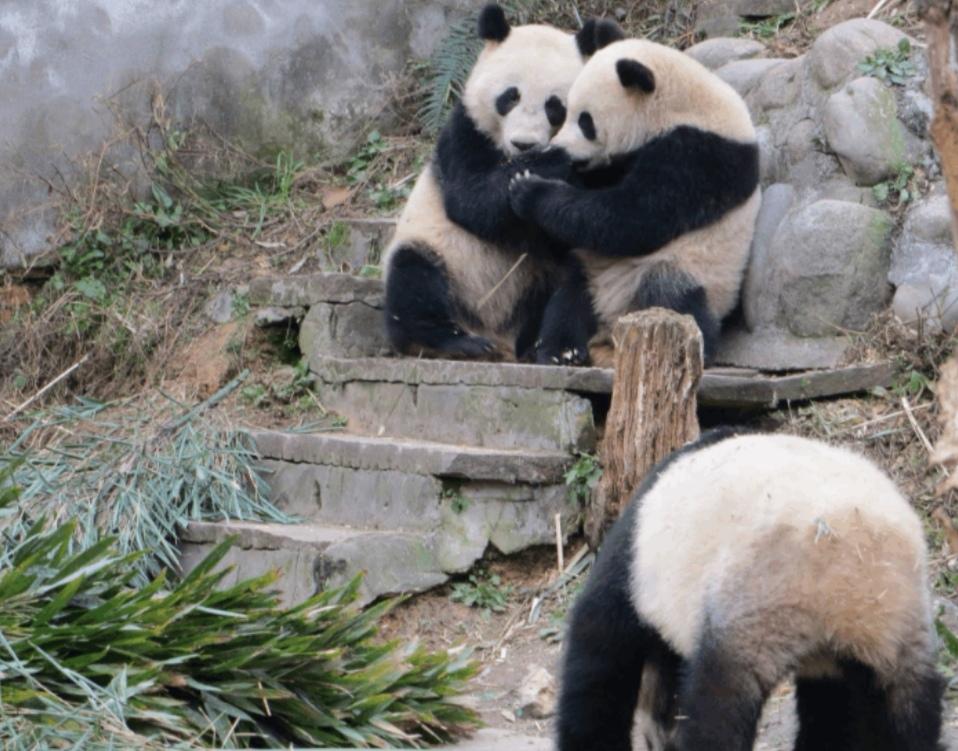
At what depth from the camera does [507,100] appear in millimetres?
7895

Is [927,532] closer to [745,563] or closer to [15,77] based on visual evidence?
[745,563]

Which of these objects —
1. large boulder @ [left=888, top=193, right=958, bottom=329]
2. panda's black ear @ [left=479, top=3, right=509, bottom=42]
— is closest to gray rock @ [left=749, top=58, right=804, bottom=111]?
large boulder @ [left=888, top=193, right=958, bottom=329]

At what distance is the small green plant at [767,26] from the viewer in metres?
9.30

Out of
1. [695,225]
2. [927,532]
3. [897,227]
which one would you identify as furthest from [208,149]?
[927,532]

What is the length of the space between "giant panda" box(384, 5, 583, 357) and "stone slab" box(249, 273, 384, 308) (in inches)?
11.1

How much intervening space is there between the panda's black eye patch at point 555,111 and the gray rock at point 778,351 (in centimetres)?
136

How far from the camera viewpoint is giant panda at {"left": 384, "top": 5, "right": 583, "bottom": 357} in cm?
787

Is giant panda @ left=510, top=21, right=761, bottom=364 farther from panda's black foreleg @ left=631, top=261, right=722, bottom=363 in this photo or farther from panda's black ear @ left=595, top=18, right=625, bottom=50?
panda's black ear @ left=595, top=18, right=625, bottom=50

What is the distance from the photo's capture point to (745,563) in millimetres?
3742

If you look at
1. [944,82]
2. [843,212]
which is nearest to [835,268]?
[843,212]

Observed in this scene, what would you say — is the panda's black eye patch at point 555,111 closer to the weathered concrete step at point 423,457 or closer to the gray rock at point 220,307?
the weathered concrete step at point 423,457

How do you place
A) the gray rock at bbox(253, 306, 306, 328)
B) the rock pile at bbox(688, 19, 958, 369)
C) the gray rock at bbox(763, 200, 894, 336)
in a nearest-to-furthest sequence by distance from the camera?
the rock pile at bbox(688, 19, 958, 369)
the gray rock at bbox(763, 200, 894, 336)
the gray rock at bbox(253, 306, 306, 328)

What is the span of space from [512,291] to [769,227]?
4.35 ft

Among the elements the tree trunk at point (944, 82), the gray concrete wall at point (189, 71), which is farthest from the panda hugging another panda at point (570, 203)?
the tree trunk at point (944, 82)
